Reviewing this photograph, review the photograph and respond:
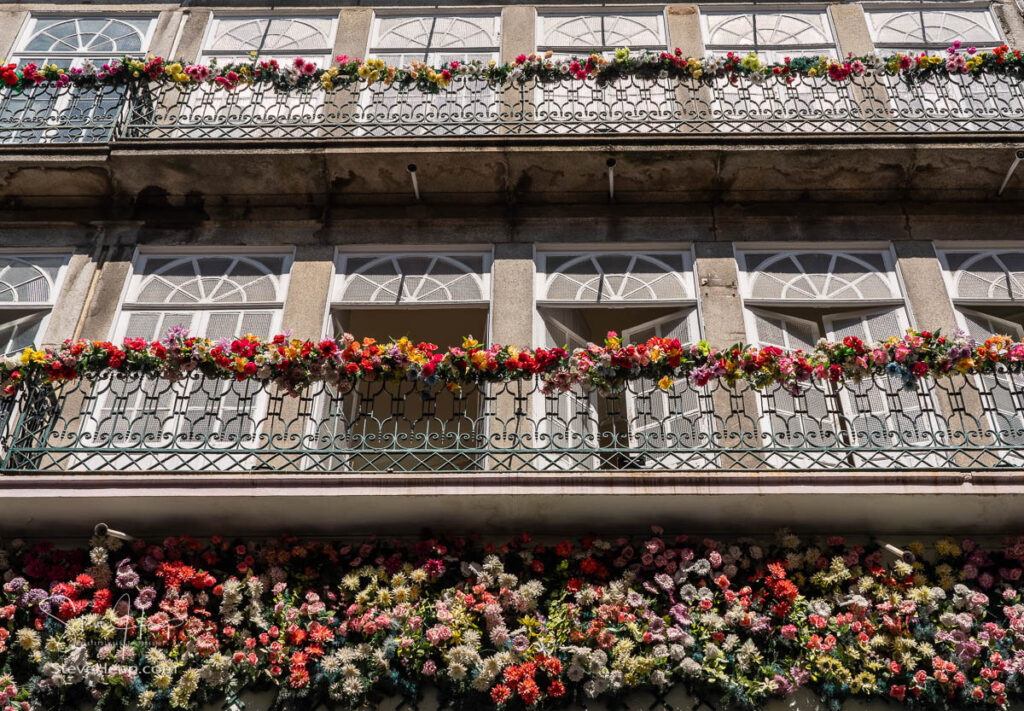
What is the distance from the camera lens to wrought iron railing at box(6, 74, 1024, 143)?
10.0 meters

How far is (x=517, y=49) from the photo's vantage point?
11.6m

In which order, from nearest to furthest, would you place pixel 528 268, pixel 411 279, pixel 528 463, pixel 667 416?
pixel 528 463, pixel 667 416, pixel 528 268, pixel 411 279

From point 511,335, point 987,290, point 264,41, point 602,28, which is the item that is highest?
point 602,28

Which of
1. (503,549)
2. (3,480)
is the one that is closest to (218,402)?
(3,480)

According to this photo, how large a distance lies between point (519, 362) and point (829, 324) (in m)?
3.48

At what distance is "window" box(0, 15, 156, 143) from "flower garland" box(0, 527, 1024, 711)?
4.84 meters

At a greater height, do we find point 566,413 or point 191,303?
point 191,303

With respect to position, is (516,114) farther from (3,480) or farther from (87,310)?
(3,480)

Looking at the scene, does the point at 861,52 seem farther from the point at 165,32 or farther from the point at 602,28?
the point at 165,32

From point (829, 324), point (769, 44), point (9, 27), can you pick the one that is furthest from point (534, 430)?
point (9, 27)

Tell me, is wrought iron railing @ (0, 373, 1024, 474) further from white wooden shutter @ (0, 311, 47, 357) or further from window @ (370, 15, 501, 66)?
window @ (370, 15, 501, 66)

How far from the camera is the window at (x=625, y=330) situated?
8.38 meters

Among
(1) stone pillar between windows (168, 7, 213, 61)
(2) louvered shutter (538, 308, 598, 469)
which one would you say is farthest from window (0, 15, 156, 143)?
(2) louvered shutter (538, 308, 598, 469)

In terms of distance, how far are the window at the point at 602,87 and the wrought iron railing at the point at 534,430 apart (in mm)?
3142
